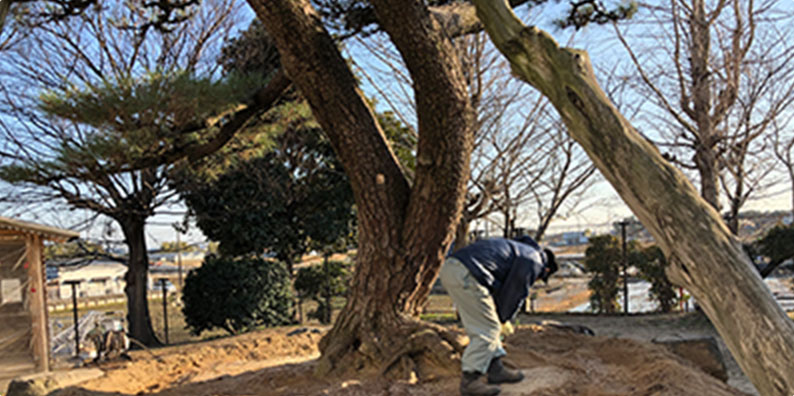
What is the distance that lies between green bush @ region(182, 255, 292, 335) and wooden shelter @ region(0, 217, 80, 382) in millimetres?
2295

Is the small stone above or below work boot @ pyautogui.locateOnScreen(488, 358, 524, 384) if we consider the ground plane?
below

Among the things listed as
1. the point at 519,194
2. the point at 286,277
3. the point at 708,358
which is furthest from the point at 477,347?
the point at 286,277

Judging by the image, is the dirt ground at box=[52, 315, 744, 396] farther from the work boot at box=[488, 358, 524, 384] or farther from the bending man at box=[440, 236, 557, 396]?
the bending man at box=[440, 236, 557, 396]

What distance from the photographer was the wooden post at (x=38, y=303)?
6625 mm

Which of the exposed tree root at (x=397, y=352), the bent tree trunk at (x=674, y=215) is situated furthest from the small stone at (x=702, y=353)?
the bent tree trunk at (x=674, y=215)

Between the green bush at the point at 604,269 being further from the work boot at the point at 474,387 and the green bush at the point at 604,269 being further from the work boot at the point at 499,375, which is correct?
the work boot at the point at 474,387

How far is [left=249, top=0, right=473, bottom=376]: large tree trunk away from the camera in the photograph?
414 centimetres

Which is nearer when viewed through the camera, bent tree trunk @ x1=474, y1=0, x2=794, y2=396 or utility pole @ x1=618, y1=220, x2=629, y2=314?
bent tree trunk @ x1=474, y1=0, x2=794, y2=396

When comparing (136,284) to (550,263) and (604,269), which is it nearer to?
(550,263)

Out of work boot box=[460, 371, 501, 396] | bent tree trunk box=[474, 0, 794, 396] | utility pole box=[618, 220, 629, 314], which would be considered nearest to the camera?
bent tree trunk box=[474, 0, 794, 396]

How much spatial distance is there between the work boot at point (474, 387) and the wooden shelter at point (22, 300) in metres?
5.78

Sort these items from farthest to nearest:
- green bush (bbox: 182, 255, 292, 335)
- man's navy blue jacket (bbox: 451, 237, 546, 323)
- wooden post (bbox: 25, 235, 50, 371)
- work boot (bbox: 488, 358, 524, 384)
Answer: green bush (bbox: 182, 255, 292, 335) < wooden post (bbox: 25, 235, 50, 371) < work boot (bbox: 488, 358, 524, 384) < man's navy blue jacket (bbox: 451, 237, 546, 323)

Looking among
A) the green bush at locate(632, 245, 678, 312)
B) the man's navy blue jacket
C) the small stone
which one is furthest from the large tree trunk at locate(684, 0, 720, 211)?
the man's navy blue jacket

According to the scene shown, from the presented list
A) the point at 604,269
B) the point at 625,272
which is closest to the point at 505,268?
the point at 625,272
